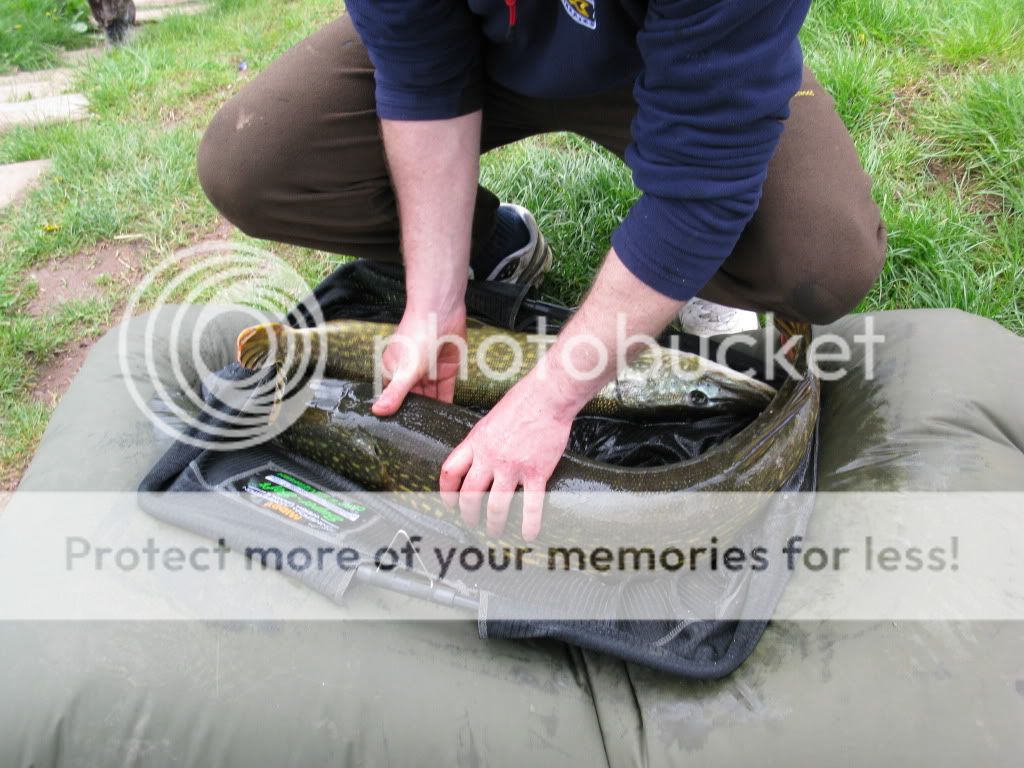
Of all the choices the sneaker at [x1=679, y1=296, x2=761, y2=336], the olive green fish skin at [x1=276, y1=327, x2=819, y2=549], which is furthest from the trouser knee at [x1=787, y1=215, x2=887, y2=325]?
the sneaker at [x1=679, y1=296, x2=761, y2=336]

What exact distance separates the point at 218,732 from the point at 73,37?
688 cm

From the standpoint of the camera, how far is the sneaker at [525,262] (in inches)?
114

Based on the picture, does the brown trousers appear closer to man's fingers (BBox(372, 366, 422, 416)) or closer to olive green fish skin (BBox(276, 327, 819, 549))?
olive green fish skin (BBox(276, 327, 819, 549))

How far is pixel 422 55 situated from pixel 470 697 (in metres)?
1.54

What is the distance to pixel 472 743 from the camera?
1632 millimetres

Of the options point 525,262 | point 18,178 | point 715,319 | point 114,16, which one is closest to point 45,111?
point 18,178

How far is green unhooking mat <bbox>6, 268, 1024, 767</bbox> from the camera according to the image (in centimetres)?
156

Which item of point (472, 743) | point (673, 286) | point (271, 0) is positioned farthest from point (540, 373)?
point (271, 0)

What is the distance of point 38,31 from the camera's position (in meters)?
6.46

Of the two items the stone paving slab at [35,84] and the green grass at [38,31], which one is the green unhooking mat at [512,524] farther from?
the green grass at [38,31]

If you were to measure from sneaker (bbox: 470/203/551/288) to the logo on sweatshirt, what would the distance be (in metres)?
1.21

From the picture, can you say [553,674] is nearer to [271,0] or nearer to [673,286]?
[673,286]

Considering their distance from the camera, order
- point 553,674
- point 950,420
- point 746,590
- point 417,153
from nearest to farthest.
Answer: point 553,674 < point 746,590 < point 950,420 < point 417,153

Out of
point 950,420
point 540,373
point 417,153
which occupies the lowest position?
point 950,420
